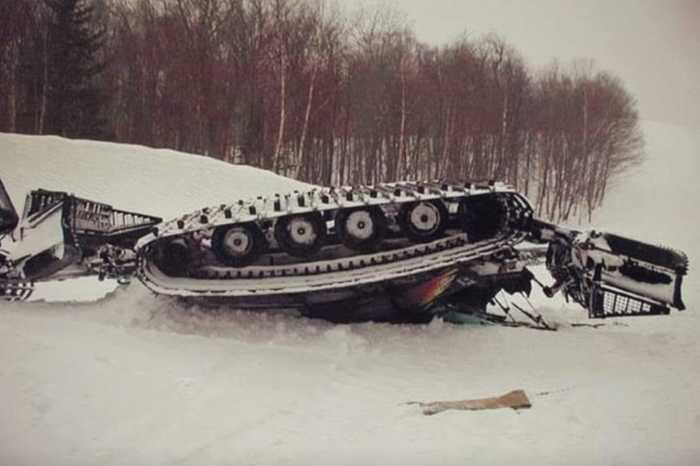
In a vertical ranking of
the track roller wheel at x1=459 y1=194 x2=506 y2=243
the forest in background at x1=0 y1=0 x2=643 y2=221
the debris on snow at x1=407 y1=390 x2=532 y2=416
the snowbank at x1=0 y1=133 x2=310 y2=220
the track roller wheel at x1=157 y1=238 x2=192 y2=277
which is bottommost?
the debris on snow at x1=407 y1=390 x2=532 y2=416

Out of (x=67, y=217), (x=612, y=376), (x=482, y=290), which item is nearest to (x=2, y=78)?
(x=67, y=217)

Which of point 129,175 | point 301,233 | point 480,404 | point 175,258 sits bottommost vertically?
point 480,404

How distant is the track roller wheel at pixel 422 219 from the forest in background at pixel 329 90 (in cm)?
22

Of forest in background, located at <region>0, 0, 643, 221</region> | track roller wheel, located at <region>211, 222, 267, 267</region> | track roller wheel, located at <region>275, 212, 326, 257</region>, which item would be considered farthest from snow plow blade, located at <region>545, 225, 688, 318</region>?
track roller wheel, located at <region>211, 222, 267, 267</region>

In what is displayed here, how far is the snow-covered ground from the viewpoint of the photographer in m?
1.71

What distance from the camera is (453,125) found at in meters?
2.52

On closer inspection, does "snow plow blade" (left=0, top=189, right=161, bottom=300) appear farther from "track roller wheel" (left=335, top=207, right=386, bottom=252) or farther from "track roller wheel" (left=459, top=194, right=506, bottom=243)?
"track roller wheel" (left=459, top=194, right=506, bottom=243)

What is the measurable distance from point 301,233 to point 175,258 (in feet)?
2.16

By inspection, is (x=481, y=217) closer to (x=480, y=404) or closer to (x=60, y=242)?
(x=480, y=404)

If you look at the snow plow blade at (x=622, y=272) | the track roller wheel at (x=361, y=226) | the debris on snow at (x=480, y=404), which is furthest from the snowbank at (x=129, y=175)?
the debris on snow at (x=480, y=404)

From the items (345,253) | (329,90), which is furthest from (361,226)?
(329,90)

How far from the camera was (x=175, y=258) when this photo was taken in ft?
8.97

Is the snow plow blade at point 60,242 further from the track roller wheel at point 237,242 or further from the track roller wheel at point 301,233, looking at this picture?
the track roller wheel at point 301,233

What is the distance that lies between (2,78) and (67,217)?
719mm
